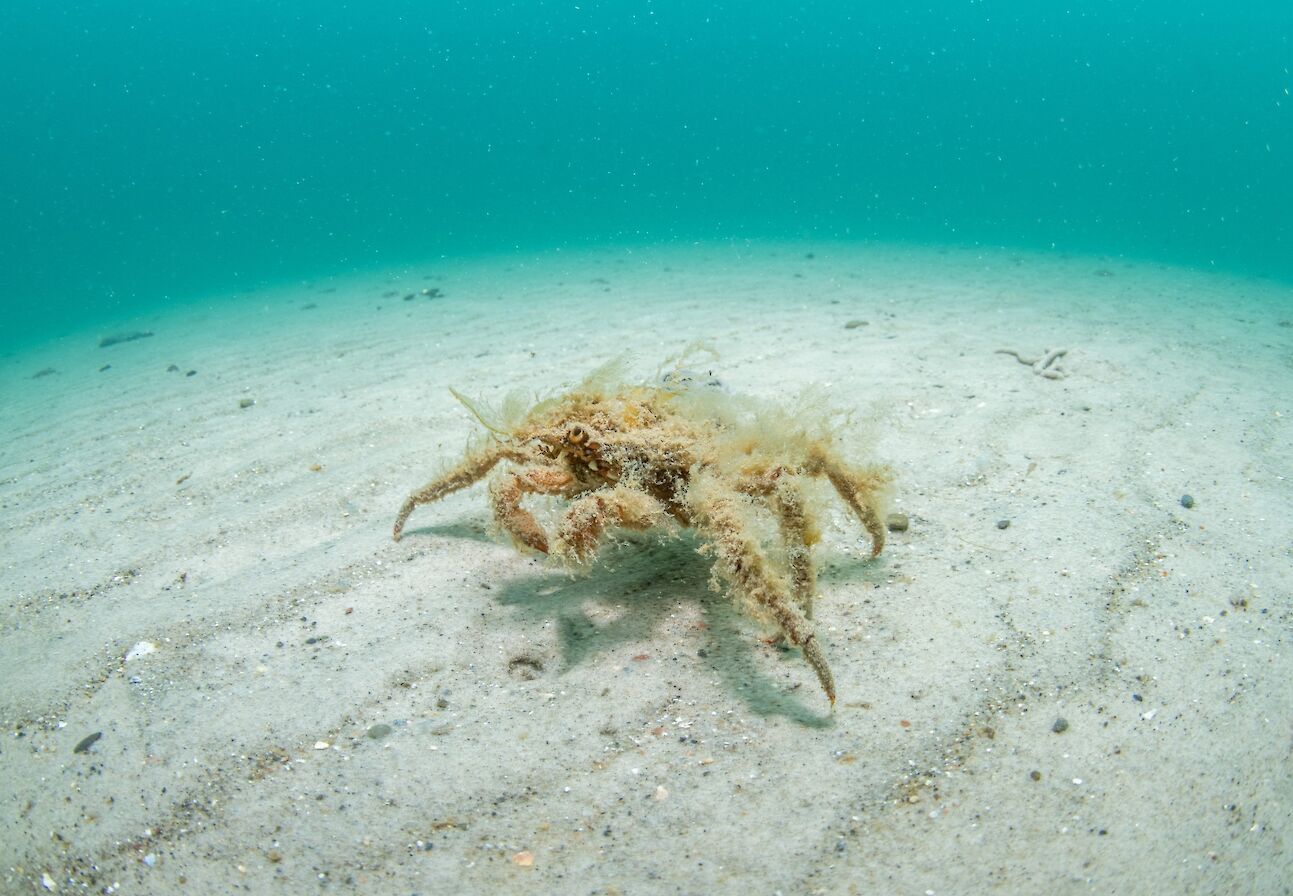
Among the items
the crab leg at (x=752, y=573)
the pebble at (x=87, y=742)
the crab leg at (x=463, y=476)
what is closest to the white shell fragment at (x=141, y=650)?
the pebble at (x=87, y=742)

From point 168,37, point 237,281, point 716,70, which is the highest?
point 168,37

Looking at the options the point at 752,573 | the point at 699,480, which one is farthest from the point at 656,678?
the point at 699,480

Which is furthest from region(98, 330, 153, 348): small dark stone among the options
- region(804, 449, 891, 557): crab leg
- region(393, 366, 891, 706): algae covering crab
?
region(804, 449, 891, 557): crab leg

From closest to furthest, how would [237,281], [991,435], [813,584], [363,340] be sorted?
[813,584] → [991,435] → [363,340] → [237,281]

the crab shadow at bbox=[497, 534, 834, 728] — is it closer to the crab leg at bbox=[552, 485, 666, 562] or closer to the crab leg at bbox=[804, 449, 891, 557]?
the crab leg at bbox=[552, 485, 666, 562]

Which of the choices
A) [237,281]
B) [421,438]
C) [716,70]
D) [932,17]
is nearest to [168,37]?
[716,70]

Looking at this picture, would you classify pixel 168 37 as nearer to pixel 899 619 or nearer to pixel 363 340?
pixel 363 340

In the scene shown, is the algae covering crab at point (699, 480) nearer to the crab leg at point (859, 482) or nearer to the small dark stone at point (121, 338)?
the crab leg at point (859, 482)
